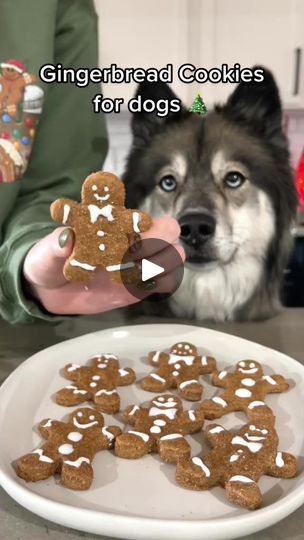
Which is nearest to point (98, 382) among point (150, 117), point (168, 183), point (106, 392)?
point (106, 392)

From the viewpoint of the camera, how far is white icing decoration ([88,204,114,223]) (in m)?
0.73

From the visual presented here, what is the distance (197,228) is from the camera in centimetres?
99

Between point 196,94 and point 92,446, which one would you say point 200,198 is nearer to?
point 196,94

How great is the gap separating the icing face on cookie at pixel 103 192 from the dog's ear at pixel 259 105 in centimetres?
40

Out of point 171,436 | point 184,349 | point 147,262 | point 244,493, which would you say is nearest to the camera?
point 244,493

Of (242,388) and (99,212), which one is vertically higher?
(99,212)

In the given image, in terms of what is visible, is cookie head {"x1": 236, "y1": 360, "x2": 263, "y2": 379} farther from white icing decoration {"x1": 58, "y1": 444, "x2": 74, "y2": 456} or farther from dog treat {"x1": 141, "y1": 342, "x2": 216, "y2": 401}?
white icing decoration {"x1": 58, "y1": 444, "x2": 74, "y2": 456}

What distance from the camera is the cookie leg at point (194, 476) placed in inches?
23.7

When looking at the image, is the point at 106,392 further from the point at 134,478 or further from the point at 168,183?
the point at 168,183

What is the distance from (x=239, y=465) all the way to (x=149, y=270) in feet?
0.94

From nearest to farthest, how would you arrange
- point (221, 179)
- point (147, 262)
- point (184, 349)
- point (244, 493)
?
point (244, 493) → point (147, 262) → point (184, 349) → point (221, 179)

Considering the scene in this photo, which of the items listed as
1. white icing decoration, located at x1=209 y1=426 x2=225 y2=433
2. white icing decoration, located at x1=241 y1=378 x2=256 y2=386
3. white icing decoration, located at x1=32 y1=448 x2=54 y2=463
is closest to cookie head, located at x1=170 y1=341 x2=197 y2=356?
white icing decoration, located at x1=241 y1=378 x2=256 y2=386

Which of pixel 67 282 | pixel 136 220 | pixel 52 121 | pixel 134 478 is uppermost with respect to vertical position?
pixel 52 121

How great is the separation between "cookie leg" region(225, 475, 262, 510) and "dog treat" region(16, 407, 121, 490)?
0.49 feet
